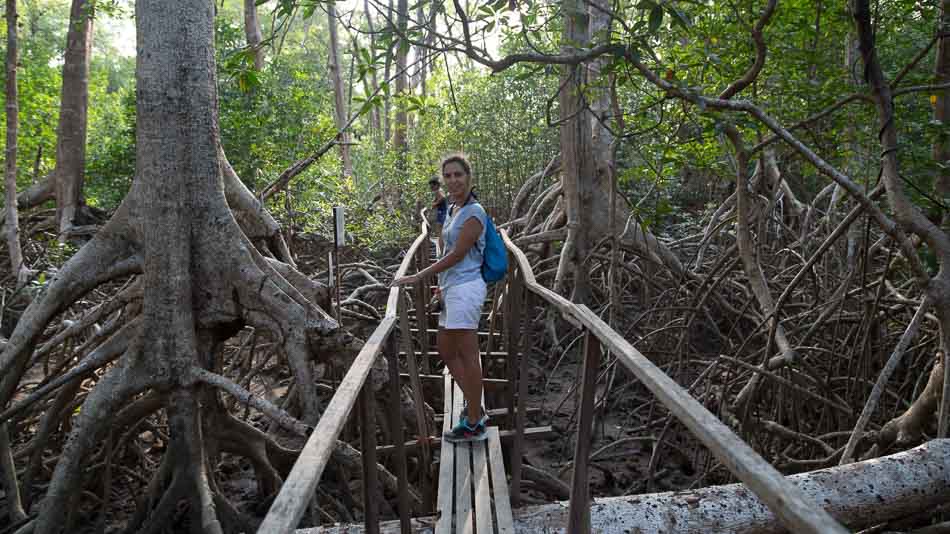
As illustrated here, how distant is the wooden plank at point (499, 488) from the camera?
2.22 meters

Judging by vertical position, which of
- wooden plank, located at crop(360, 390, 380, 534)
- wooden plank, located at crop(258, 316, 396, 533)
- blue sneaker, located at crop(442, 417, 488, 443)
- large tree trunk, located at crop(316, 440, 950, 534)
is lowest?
large tree trunk, located at crop(316, 440, 950, 534)

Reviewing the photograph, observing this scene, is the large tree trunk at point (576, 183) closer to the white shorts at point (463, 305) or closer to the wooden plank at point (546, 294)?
the wooden plank at point (546, 294)

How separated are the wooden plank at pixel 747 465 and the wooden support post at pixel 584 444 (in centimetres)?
47

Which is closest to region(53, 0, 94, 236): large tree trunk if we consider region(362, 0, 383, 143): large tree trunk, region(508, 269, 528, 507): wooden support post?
region(362, 0, 383, 143): large tree trunk

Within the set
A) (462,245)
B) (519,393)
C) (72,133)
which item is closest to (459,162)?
(462,245)

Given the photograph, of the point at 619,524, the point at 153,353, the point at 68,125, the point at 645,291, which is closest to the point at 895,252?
the point at 645,291

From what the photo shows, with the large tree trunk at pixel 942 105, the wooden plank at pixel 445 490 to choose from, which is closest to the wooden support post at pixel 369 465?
the wooden plank at pixel 445 490

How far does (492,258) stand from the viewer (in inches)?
117

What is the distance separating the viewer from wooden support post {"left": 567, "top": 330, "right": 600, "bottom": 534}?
189 cm

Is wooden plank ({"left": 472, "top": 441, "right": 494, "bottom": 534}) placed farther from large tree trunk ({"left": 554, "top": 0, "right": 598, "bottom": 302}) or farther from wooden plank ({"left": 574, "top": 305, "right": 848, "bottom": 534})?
large tree trunk ({"left": 554, "top": 0, "right": 598, "bottom": 302})

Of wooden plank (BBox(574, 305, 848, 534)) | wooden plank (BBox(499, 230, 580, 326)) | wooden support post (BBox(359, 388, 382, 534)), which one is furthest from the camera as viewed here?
wooden plank (BBox(499, 230, 580, 326))

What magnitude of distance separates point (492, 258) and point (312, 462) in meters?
1.94

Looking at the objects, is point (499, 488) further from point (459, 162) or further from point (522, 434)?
point (459, 162)

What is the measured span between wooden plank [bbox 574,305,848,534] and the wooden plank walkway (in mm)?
1064
